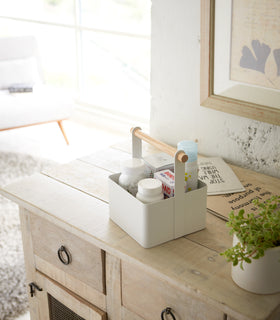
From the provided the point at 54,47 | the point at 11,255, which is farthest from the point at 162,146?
the point at 54,47

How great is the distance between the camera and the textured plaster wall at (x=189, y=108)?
1429 millimetres

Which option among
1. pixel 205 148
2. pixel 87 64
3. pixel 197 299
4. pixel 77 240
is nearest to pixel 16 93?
pixel 87 64

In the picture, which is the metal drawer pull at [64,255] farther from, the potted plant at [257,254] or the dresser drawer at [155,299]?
the potted plant at [257,254]

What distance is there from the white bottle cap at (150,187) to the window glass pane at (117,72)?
7.73ft

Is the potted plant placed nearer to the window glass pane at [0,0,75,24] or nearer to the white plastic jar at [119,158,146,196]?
the white plastic jar at [119,158,146,196]

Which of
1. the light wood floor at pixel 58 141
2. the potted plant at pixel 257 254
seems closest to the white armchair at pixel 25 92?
the light wood floor at pixel 58 141

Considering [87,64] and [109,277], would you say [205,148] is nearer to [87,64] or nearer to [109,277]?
[109,277]

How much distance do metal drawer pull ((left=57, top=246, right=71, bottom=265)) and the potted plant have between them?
0.51 metres

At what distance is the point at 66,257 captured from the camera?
1.30 m

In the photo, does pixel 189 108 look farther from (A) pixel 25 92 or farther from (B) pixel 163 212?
(A) pixel 25 92

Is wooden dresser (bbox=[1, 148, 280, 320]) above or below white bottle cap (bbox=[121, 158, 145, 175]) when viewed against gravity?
below

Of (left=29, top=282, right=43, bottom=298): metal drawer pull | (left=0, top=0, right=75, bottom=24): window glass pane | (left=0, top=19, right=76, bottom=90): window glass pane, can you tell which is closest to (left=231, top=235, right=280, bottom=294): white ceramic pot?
(left=29, top=282, right=43, bottom=298): metal drawer pull

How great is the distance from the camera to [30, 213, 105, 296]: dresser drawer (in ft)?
4.00

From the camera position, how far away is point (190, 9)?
56.7 inches
